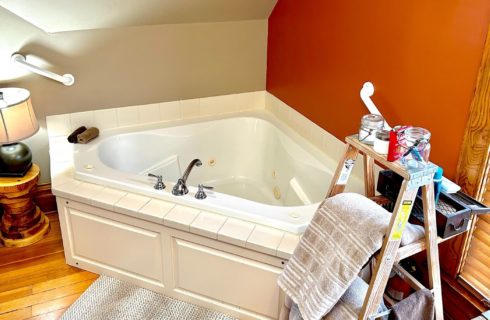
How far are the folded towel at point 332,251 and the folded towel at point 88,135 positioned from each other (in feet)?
5.64

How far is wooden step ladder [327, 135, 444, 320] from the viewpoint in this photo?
1.42m

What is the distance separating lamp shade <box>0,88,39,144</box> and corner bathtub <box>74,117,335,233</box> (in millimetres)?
313

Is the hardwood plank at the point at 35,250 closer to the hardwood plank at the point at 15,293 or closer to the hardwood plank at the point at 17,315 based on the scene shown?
the hardwood plank at the point at 15,293

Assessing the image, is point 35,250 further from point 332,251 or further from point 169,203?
point 332,251

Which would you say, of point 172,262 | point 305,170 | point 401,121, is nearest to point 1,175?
point 172,262

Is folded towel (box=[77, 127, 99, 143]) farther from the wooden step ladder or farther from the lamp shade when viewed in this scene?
the wooden step ladder

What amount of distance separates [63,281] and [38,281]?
14 cm

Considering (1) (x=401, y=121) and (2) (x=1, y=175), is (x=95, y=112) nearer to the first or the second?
(2) (x=1, y=175)

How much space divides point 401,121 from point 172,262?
1354mm

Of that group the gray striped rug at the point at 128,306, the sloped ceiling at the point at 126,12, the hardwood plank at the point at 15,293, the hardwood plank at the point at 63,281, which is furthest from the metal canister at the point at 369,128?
the hardwood plank at the point at 15,293

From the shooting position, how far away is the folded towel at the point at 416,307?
1.60 meters

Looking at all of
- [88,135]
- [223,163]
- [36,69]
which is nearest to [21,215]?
[88,135]

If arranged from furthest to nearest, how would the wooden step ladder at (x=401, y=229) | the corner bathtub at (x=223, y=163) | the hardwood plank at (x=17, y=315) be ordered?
the corner bathtub at (x=223, y=163) < the hardwood plank at (x=17, y=315) < the wooden step ladder at (x=401, y=229)

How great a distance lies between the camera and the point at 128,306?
7.84ft
